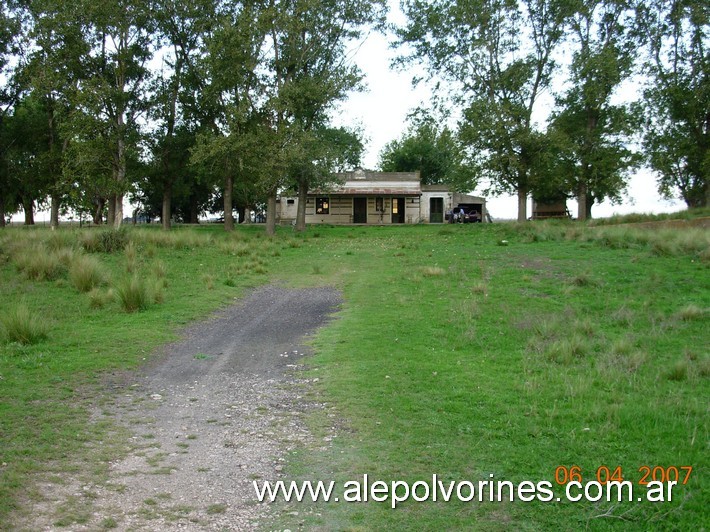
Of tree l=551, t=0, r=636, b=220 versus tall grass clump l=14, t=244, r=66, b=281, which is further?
tree l=551, t=0, r=636, b=220

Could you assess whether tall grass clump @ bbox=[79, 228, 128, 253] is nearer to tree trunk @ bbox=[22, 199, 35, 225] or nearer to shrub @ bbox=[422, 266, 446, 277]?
shrub @ bbox=[422, 266, 446, 277]

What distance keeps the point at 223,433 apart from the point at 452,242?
922 inches

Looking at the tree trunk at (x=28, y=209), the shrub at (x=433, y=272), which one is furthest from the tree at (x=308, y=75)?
the tree trunk at (x=28, y=209)

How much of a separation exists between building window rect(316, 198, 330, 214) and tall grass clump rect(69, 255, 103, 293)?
43418 millimetres

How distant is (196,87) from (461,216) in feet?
86.9

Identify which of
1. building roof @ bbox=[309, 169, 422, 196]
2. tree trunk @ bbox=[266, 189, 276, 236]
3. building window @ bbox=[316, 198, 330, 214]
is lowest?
tree trunk @ bbox=[266, 189, 276, 236]

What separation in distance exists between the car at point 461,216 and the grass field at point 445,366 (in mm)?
34559

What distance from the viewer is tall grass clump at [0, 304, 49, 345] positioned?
9.84 meters

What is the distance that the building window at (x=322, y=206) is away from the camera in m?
58.9

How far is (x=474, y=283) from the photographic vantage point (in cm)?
1642

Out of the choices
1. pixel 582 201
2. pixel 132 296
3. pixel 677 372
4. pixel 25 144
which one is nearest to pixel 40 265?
pixel 132 296

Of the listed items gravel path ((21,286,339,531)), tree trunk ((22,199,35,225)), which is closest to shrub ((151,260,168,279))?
gravel path ((21,286,339,531))
